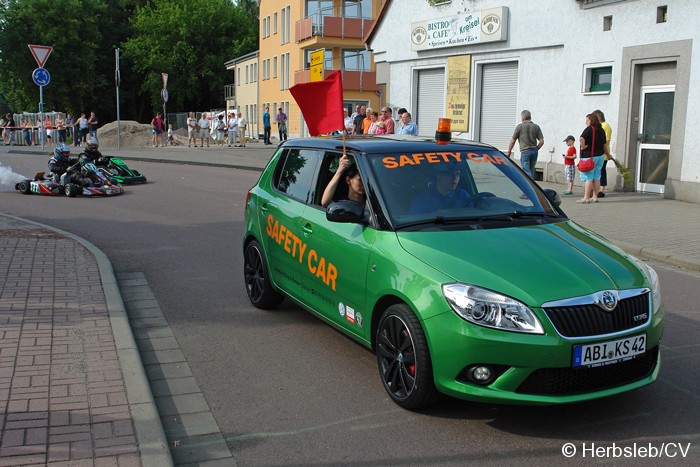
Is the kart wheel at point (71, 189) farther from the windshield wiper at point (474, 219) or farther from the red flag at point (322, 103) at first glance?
the windshield wiper at point (474, 219)

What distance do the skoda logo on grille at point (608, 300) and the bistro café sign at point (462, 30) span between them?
703 inches

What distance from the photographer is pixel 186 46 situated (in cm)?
7075

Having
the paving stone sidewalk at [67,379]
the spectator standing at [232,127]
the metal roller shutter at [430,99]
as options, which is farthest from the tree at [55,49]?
the paving stone sidewalk at [67,379]

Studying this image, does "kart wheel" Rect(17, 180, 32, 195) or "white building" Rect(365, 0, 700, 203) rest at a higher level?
"white building" Rect(365, 0, 700, 203)

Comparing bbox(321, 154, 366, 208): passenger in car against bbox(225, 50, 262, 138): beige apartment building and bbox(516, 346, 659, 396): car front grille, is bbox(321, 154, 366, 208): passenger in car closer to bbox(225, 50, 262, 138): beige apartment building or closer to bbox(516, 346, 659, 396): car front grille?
bbox(516, 346, 659, 396): car front grille

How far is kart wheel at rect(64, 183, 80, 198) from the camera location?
55.3ft

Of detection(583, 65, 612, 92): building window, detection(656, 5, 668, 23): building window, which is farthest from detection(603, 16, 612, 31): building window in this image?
detection(656, 5, 668, 23): building window

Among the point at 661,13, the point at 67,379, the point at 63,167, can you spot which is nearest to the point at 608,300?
the point at 67,379

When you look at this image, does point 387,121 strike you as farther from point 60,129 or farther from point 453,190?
point 60,129

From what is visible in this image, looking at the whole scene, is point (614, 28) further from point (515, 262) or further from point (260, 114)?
point (260, 114)

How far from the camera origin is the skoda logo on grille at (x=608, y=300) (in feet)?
14.0

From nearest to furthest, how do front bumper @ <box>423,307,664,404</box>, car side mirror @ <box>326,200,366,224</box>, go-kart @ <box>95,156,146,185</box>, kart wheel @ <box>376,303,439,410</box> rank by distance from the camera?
1. front bumper @ <box>423,307,664,404</box>
2. kart wheel @ <box>376,303,439,410</box>
3. car side mirror @ <box>326,200,366,224</box>
4. go-kart @ <box>95,156,146,185</box>

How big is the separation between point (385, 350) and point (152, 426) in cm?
154

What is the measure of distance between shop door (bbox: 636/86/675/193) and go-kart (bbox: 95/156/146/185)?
12.7 meters
